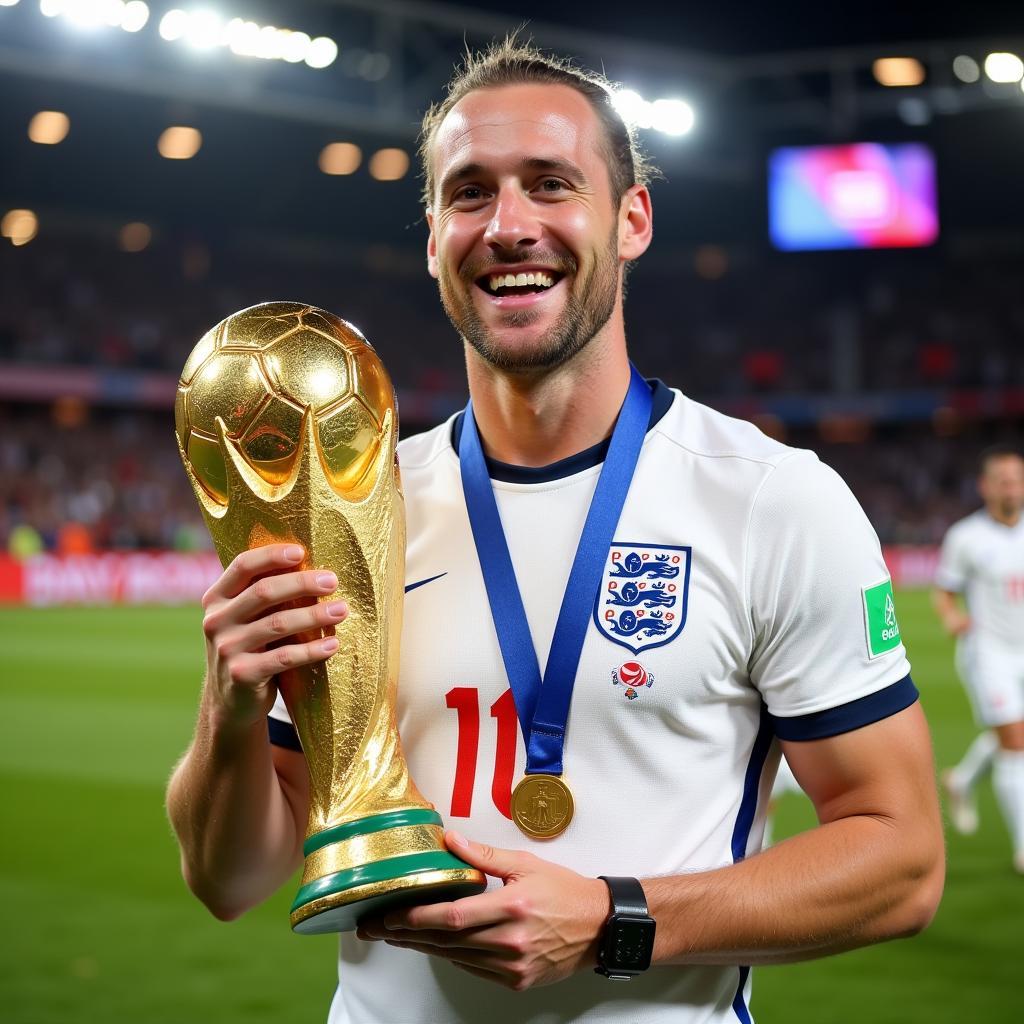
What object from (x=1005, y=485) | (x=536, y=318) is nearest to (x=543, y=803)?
(x=536, y=318)

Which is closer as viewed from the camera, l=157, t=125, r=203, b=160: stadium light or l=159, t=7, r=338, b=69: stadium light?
l=159, t=7, r=338, b=69: stadium light

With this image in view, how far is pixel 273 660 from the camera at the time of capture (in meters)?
1.37

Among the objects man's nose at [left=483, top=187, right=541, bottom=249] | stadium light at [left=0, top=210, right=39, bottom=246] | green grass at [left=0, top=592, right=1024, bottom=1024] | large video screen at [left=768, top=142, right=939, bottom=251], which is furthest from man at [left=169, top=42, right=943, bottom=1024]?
stadium light at [left=0, top=210, right=39, bottom=246]

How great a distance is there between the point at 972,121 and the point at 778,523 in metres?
24.7

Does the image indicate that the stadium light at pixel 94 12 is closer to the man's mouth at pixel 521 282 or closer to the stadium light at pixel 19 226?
the stadium light at pixel 19 226

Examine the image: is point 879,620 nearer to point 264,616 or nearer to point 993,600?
point 264,616

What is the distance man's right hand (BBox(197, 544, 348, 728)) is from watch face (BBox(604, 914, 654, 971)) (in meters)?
0.44

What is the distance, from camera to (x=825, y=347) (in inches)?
1401

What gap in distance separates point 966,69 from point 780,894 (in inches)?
1000

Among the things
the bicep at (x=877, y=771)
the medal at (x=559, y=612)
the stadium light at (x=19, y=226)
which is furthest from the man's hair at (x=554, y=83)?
the stadium light at (x=19, y=226)

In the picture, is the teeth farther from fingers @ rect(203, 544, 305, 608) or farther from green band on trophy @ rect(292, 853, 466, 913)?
green band on trophy @ rect(292, 853, 466, 913)

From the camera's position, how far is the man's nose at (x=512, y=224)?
1.60 metres

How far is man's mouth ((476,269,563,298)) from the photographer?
64.0 inches

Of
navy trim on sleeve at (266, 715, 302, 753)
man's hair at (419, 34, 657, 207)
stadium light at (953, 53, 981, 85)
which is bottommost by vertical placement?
navy trim on sleeve at (266, 715, 302, 753)
